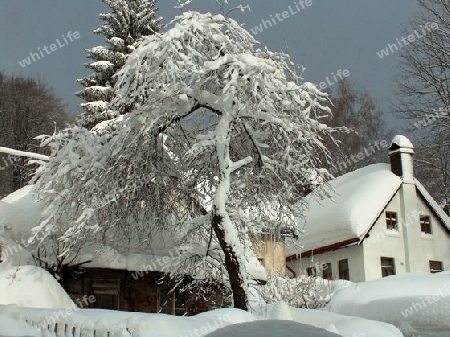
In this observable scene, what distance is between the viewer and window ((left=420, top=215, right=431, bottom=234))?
29.3m

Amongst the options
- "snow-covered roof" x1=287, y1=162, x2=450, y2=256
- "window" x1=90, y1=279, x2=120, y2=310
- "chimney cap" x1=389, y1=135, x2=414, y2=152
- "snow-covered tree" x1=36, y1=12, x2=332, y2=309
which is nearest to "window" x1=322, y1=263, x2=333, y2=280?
"snow-covered roof" x1=287, y1=162, x2=450, y2=256

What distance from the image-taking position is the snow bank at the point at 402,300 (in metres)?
17.0

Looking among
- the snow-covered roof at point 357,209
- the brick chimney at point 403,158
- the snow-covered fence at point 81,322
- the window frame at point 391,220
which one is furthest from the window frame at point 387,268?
the snow-covered fence at point 81,322

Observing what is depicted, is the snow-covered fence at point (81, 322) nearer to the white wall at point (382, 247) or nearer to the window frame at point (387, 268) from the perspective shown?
the white wall at point (382, 247)

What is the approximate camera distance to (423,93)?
89.9 ft

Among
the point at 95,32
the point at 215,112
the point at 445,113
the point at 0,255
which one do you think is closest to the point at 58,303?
the point at 0,255

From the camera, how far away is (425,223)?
96.3 ft

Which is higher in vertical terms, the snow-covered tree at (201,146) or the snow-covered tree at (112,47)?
the snow-covered tree at (112,47)

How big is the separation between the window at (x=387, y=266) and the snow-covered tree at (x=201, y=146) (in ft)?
50.6

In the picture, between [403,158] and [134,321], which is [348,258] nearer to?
[403,158]

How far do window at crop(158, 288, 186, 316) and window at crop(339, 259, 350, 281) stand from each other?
38.6ft

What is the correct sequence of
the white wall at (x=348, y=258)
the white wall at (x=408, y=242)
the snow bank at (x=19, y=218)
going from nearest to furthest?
the snow bank at (x=19, y=218)
the white wall at (x=348, y=258)
the white wall at (x=408, y=242)

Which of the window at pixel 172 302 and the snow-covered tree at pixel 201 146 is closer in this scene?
the snow-covered tree at pixel 201 146

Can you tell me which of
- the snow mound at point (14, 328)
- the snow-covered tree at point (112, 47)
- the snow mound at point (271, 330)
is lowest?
the snow mound at point (14, 328)
